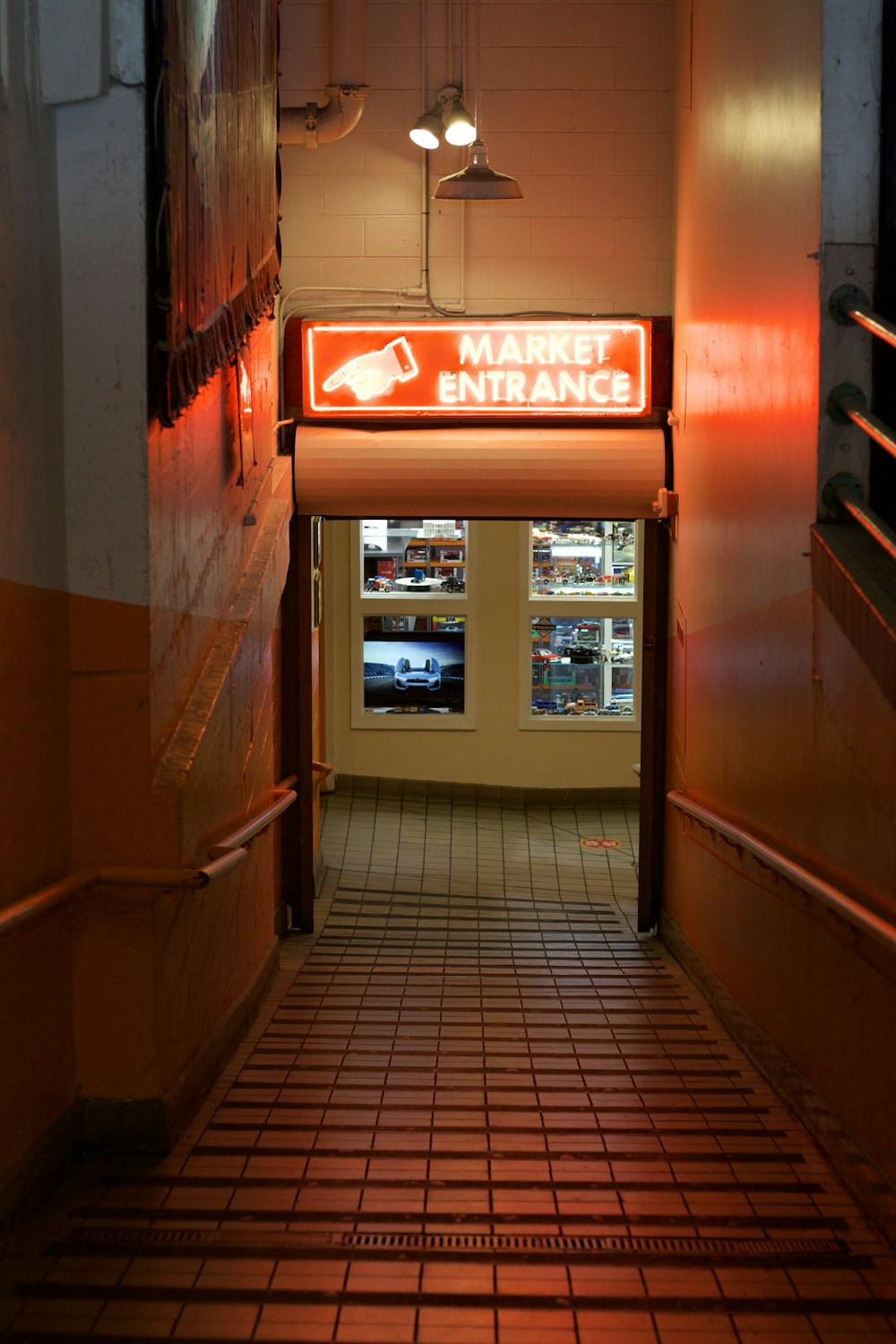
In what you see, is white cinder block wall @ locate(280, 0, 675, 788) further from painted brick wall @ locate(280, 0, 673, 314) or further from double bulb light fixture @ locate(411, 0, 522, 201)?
double bulb light fixture @ locate(411, 0, 522, 201)

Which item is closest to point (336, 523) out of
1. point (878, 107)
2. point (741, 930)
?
point (741, 930)

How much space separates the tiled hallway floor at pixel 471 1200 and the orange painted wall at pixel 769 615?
1.08ft

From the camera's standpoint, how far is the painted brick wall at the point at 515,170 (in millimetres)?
6645

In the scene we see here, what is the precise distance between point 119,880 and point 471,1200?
4.27 feet

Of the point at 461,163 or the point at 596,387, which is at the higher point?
the point at 461,163

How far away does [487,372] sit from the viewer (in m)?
6.66

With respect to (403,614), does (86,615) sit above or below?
below

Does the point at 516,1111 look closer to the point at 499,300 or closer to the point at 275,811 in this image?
the point at 275,811

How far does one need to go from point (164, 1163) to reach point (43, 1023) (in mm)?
594

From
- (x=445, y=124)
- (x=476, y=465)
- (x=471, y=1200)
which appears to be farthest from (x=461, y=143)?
(x=471, y=1200)

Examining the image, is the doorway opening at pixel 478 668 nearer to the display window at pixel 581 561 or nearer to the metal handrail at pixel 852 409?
the display window at pixel 581 561

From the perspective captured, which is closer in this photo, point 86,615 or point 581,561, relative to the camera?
point 86,615

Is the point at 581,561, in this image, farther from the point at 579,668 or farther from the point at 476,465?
the point at 476,465

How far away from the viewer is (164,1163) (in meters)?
3.64
